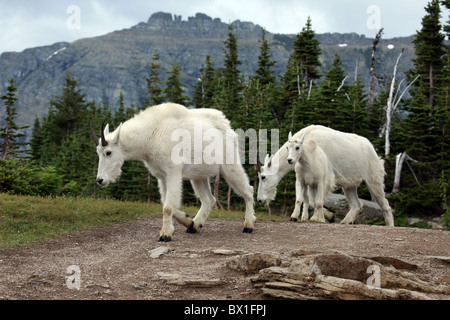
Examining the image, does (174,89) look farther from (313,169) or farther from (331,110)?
(313,169)

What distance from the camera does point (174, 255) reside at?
23.9ft

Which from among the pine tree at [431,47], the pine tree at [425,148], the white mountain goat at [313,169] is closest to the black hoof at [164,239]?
the white mountain goat at [313,169]

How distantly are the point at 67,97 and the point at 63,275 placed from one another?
63.8 m

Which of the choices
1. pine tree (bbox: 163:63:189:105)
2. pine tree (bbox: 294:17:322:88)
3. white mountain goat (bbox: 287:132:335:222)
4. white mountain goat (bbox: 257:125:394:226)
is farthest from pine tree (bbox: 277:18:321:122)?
white mountain goat (bbox: 287:132:335:222)

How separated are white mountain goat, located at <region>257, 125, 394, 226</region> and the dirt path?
1959mm

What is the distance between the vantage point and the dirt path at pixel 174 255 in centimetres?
545

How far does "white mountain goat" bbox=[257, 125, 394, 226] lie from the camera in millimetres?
12324

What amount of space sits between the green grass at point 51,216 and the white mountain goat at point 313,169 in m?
2.16

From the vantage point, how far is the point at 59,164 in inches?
1773

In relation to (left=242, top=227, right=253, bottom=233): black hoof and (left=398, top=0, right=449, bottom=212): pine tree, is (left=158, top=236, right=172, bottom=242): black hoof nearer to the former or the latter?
(left=242, top=227, right=253, bottom=233): black hoof

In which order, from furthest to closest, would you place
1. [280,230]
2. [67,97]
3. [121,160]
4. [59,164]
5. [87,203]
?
[67,97]
[59,164]
[87,203]
[280,230]
[121,160]

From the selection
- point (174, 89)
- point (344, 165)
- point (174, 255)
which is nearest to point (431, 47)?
point (174, 89)

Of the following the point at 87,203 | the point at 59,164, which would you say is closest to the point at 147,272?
the point at 87,203
